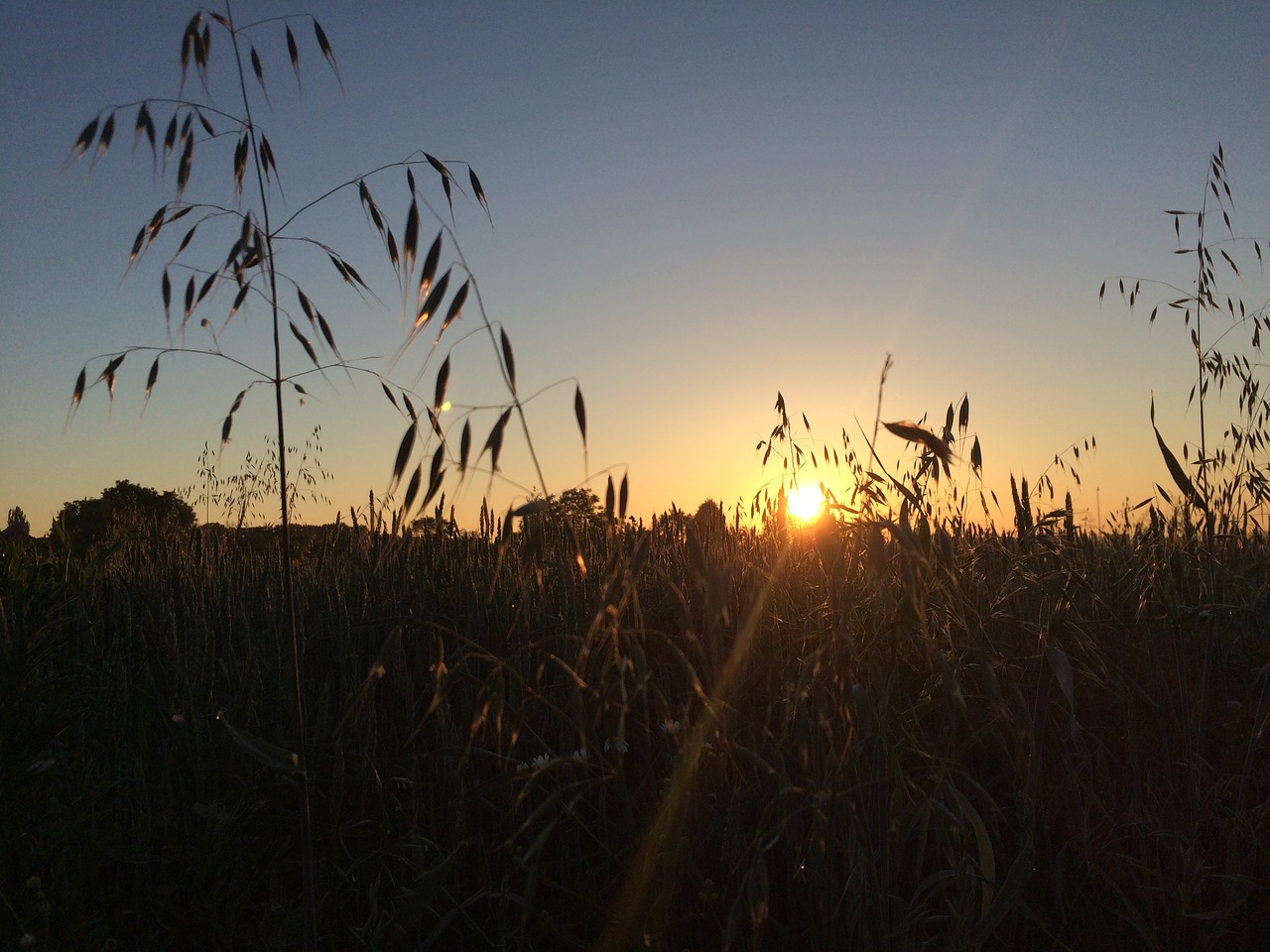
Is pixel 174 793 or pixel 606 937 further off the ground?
pixel 174 793

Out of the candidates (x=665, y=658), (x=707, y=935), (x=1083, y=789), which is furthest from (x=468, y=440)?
(x=1083, y=789)

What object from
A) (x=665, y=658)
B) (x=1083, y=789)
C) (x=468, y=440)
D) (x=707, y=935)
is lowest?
(x=707, y=935)

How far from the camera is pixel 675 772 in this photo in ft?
4.98

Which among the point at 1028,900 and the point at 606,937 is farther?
the point at 1028,900

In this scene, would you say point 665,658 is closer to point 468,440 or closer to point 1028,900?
point 1028,900

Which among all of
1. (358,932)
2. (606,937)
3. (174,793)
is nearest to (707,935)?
(606,937)

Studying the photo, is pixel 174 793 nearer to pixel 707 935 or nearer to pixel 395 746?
pixel 395 746

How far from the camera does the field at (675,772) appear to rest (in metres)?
1.37

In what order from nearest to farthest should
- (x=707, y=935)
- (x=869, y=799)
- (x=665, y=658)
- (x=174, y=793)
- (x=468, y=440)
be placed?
1. (x=468, y=440)
2. (x=869, y=799)
3. (x=707, y=935)
4. (x=174, y=793)
5. (x=665, y=658)

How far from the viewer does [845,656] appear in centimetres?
205

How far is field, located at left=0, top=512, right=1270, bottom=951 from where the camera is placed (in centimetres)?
137

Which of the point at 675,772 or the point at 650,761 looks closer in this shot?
the point at 675,772

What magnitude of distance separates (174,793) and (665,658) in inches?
51.6

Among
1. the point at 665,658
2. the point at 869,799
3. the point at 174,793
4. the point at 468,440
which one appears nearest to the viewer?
the point at 468,440
